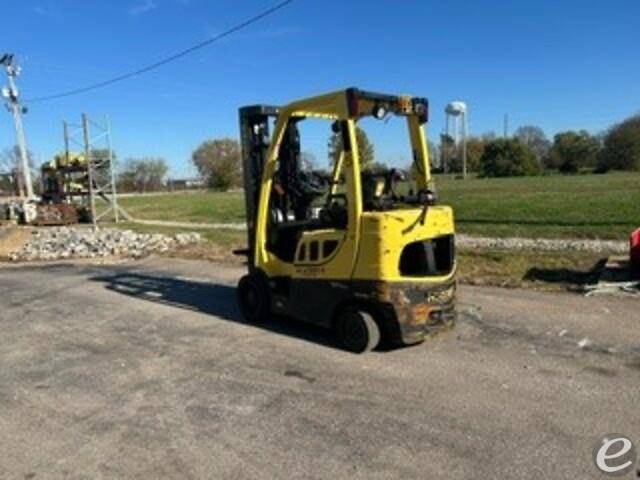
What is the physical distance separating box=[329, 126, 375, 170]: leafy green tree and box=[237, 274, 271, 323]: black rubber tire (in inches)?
69.8

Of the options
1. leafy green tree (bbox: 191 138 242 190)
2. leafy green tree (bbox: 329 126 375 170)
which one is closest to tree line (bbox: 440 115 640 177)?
leafy green tree (bbox: 191 138 242 190)

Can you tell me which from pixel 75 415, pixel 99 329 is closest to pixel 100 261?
pixel 99 329

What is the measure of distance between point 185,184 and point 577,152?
60899 mm

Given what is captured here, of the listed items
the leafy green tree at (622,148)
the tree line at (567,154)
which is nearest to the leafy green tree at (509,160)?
the tree line at (567,154)

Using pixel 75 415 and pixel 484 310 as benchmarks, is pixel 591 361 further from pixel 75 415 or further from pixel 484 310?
pixel 75 415

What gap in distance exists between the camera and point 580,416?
4918 mm

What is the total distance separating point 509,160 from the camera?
292ft

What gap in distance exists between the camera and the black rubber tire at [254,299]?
26.8 ft

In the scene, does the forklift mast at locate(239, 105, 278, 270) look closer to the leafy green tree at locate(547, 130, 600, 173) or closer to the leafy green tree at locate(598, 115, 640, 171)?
the leafy green tree at locate(598, 115, 640, 171)

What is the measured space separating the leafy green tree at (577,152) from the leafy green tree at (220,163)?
1749 inches

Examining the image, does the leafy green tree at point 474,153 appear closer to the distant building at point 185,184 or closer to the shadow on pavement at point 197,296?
the distant building at point 185,184

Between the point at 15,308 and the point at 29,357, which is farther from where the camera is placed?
the point at 15,308

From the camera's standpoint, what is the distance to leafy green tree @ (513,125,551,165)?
9850 centimetres

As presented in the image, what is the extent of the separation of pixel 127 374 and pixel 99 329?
2283 mm
